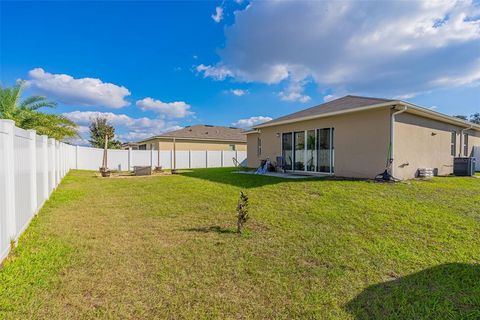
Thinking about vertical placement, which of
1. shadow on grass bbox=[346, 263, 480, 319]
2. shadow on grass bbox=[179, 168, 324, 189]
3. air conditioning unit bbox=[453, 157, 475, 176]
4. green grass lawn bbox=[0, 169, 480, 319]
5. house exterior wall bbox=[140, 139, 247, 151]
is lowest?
shadow on grass bbox=[346, 263, 480, 319]

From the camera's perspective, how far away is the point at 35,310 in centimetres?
242

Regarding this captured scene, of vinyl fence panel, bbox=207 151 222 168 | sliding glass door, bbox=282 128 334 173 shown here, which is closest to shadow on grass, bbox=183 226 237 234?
sliding glass door, bbox=282 128 334 173

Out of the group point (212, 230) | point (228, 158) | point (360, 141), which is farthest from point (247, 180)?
point (228, 158)

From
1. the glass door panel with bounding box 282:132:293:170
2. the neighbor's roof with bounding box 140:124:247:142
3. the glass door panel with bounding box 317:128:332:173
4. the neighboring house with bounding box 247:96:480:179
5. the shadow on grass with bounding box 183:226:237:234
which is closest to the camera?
the shadow on grass with bounding box 183:226:237:234

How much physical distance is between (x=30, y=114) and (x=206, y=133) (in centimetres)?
1771

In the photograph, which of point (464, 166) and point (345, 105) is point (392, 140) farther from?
point (464, 166)

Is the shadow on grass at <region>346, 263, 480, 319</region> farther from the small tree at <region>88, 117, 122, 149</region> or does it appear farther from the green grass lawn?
the small tree at <region>88, 117, 122, 149</region>

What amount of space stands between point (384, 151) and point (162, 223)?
8.54m

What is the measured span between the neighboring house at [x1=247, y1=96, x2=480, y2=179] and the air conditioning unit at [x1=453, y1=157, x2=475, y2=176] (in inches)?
17.2

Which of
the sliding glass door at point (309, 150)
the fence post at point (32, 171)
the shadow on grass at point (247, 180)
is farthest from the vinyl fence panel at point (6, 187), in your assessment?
the sliding glass door at point (309, 150)

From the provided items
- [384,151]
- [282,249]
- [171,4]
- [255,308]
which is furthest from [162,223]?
[171,4]

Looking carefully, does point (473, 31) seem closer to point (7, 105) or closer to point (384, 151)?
point (384, 151)

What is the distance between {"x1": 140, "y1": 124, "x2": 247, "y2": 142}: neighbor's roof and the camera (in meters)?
26.9

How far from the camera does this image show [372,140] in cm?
983
